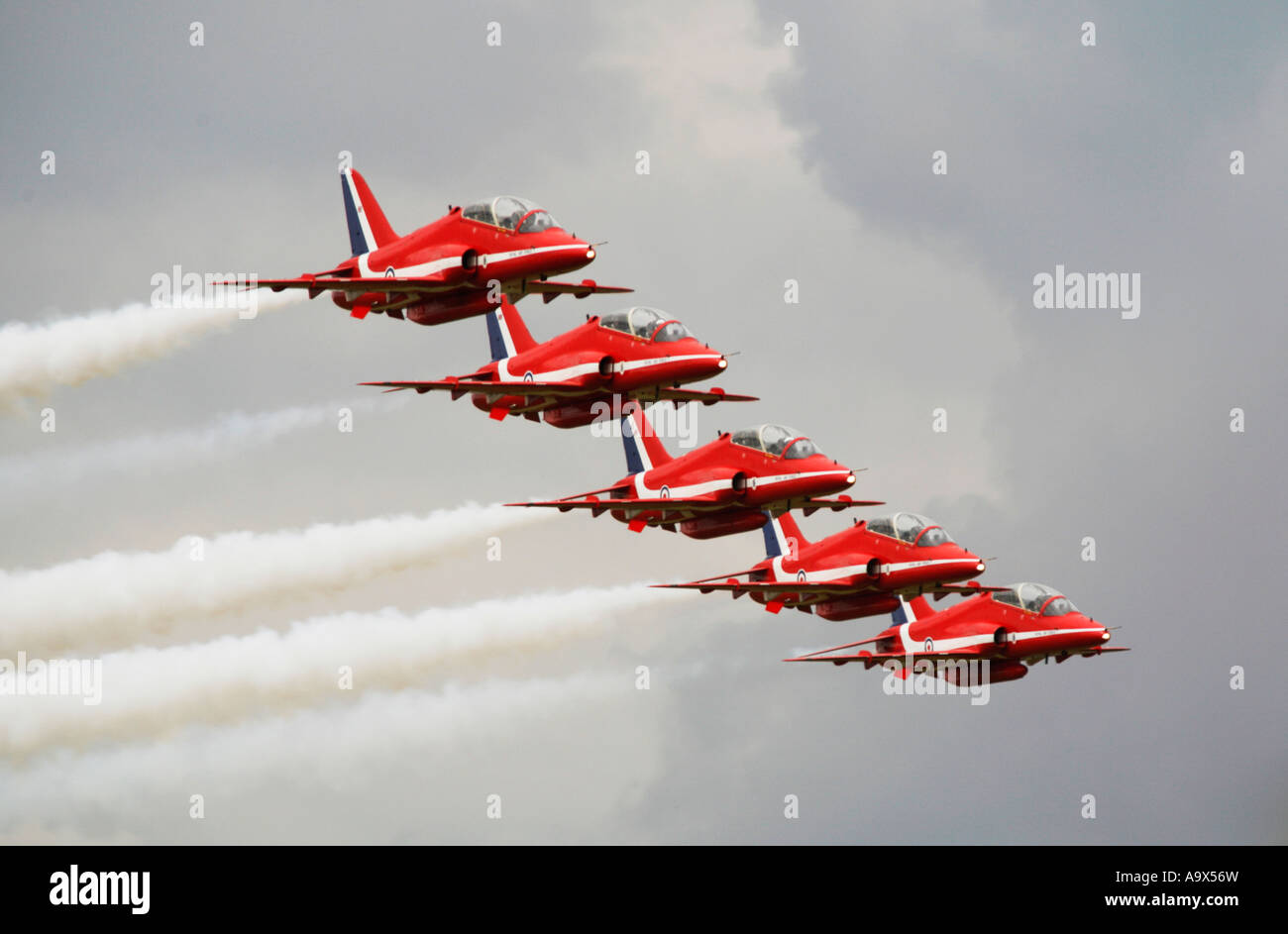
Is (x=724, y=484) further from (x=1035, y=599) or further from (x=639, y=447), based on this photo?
(x=1035, y=599)

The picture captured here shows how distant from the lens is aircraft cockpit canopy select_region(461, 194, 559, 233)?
141 meters

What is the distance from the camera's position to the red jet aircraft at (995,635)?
15825cm

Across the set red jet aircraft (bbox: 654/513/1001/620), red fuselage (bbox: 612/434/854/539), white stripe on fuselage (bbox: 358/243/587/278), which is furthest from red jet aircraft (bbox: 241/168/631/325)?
red jet aircraft (bbox: 654/513/1001/620)

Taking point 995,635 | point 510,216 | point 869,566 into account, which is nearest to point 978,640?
point 995,635

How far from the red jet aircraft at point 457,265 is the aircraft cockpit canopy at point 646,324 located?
3696 millimetres

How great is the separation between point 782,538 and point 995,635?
12549 millimetres

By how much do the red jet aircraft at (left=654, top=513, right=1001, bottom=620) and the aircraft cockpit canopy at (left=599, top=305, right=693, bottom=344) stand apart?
13891 millimetres

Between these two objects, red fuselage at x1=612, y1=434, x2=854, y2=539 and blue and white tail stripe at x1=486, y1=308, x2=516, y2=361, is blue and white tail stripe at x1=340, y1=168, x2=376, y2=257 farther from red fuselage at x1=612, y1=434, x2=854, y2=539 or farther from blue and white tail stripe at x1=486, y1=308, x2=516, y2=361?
red fuselage at x1=612, y1=434, x2=854, y2=539

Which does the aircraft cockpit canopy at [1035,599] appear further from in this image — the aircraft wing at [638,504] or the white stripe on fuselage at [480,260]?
the white stripe on fuselage at [480,260]

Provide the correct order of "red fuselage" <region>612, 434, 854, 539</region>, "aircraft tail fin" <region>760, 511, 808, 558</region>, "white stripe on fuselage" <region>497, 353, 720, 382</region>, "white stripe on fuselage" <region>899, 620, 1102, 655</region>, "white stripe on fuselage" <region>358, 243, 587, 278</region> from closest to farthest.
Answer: "white stripe on fuselage" <region>358, 243, 587, 278</region>
"white stripe on fuselage" <region>497, 353, 720, 382</region>
"red fuselage" <region>612, 434, 854, 539</region>
"aircraft tail fin" <region>760, 511, 808, 558</region>
"white stripe on fuselage" <region>899, 620, 1102, 655</region>

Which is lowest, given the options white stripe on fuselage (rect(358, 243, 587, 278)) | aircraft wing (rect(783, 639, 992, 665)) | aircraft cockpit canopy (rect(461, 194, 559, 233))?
aircraft wing (rect(783, 639, 992, 665))

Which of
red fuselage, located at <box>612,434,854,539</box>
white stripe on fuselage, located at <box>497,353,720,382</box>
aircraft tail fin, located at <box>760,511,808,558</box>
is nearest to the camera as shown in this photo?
white stripe on fuselage, located at <box>497,353,720,382</box>

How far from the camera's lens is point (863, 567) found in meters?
152
